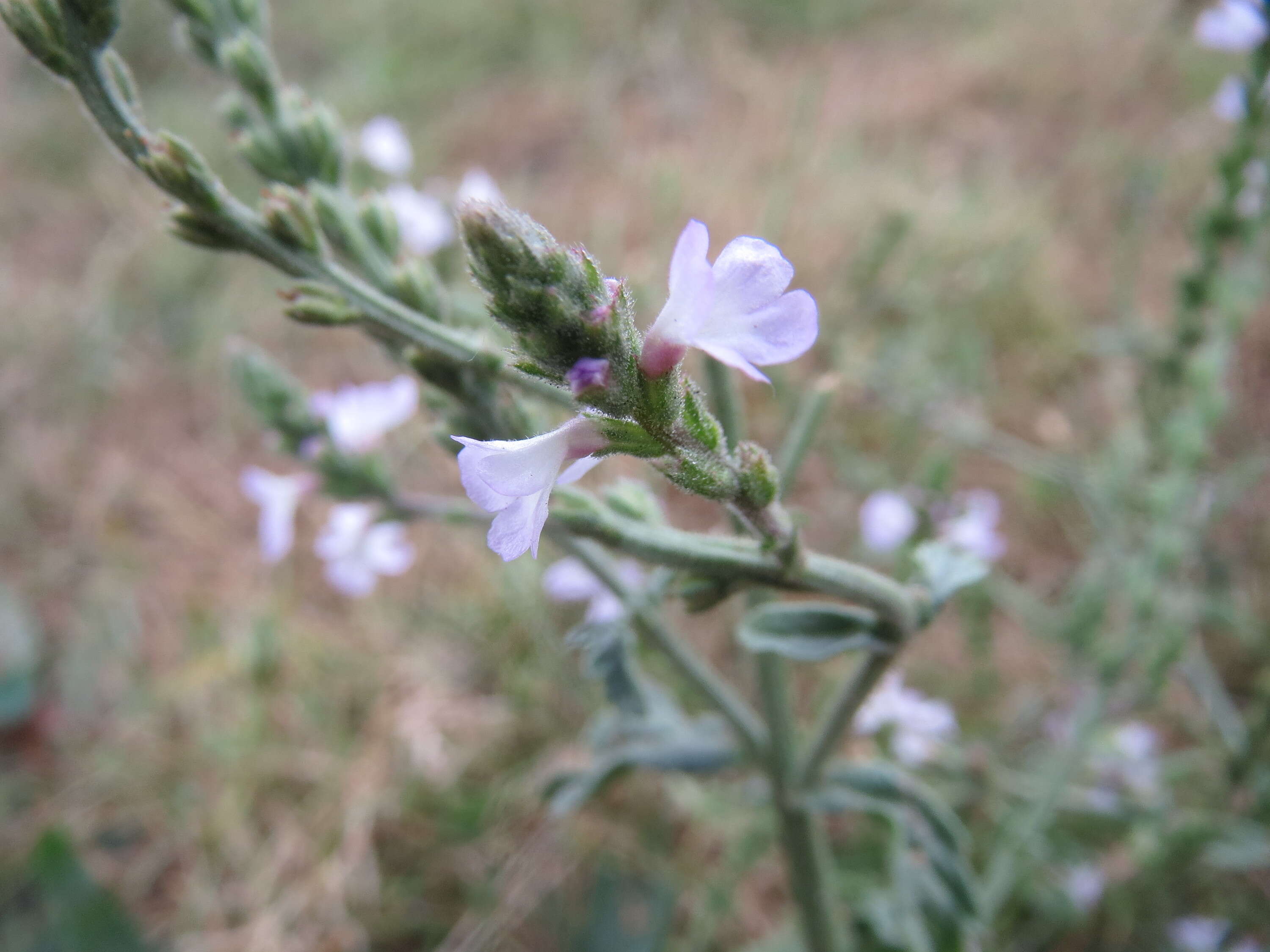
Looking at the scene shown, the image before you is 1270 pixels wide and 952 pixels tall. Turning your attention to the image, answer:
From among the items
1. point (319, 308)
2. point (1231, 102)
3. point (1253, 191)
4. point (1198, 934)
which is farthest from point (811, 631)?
point (1231, 102)

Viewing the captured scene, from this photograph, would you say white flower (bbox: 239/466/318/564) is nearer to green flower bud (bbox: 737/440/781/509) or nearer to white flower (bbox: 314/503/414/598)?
white flower (bbox: 314/503/414/598)

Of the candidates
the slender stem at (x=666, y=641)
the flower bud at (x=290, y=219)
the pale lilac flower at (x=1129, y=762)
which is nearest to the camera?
the flower bud at (x=290, y=219)

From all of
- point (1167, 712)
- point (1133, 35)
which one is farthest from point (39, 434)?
point (1133, 35)

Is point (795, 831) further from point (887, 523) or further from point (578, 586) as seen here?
point (887, 523)

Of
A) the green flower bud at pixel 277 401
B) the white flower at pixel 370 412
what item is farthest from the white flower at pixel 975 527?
the green flower bud at pixel 277 401

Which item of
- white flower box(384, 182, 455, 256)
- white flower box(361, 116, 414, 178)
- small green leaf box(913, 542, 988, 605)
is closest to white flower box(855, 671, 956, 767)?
small green leaf box(913, 542, 988, 605)

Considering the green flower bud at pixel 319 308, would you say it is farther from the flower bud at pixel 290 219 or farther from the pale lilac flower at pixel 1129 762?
the pale lilac flower at pixel 1129 762
